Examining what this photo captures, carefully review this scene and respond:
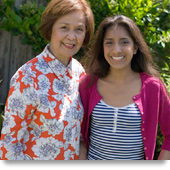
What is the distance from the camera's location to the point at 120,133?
212 centimetres

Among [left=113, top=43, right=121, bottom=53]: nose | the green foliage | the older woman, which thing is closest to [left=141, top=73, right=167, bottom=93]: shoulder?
[left=113, top=43, right=121, bottom=53]: nose

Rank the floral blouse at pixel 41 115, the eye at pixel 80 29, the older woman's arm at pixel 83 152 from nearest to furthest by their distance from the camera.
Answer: the floral blouse at pixel 41 115, the eye at pixel 80 29, the older woman's arm at pixel 83 152

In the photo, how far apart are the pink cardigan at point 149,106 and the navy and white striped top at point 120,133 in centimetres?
5

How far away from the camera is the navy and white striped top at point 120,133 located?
2.10 metres

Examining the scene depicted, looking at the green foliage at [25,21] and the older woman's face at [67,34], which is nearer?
the older woman's face at [67,34]

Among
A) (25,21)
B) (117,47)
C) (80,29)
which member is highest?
(25,21)

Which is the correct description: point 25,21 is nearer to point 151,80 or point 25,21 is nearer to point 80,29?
point 80,29

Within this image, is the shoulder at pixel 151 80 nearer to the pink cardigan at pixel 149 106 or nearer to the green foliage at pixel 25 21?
the pink cardigan at pixel 149 106

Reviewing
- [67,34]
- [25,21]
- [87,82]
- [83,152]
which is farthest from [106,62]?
[25,21]

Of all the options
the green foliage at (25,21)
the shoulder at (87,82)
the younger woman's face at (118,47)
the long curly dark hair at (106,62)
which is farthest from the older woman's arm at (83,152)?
the green foliage at (25,21)

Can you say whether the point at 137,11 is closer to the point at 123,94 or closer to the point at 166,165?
the point at 123,94

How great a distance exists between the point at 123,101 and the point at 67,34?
0.66 meters

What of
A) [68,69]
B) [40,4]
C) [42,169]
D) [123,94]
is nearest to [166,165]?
[123,94]

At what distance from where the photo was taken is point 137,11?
3363 mm
